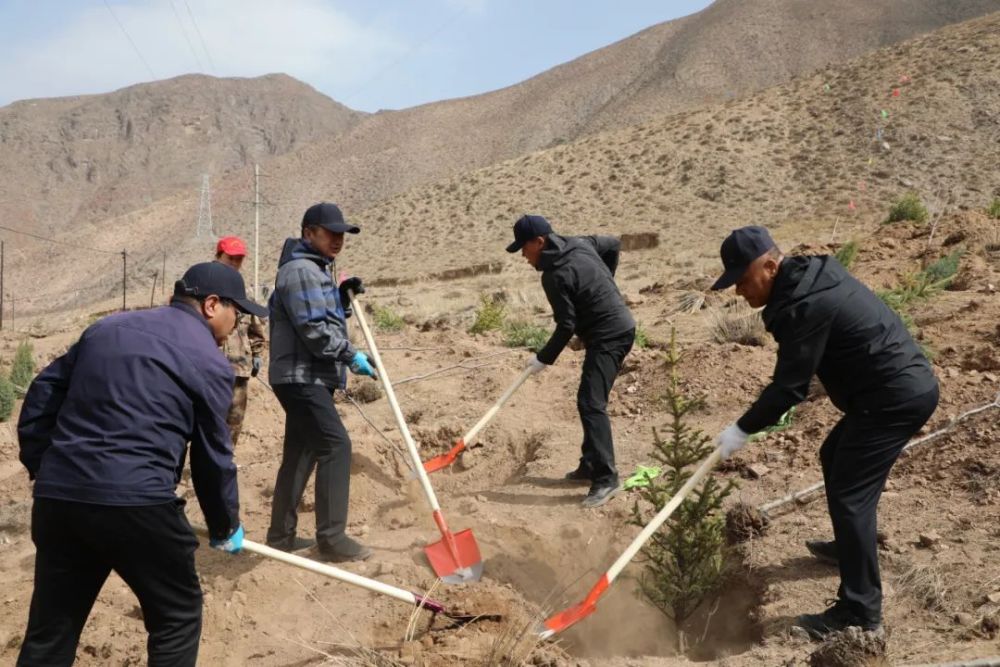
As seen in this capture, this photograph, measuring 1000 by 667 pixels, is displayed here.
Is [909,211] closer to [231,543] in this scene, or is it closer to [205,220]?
[231,543]

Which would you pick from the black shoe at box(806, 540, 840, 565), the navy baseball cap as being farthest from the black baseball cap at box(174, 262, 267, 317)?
the black shoe at box(806, 540, 840, 565)

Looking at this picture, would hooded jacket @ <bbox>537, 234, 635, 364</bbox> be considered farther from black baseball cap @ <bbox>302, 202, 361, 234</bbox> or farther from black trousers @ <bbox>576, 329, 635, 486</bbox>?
black baseball cap @ <bbox>302, 202, 361, 234</bbox>

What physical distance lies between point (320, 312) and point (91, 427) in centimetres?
184

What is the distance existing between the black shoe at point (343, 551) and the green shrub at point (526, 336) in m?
5.68

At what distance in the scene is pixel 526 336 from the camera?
1073 centimetres

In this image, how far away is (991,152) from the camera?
26.6 metres

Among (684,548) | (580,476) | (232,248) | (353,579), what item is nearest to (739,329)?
(580,476)

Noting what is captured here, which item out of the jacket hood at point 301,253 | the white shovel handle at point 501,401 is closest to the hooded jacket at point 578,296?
the white shovel handle at point 501,401

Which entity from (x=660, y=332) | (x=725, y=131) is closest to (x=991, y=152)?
(x=725, y=131)

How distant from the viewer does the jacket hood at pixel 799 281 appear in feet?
11.0

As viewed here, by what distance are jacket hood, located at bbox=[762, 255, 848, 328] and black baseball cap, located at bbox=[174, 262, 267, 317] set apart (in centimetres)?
208

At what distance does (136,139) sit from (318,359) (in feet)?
295

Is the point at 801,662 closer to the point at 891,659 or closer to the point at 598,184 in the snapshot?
the point at 891,659

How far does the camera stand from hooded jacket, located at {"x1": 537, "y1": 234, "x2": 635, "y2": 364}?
5.37 m
